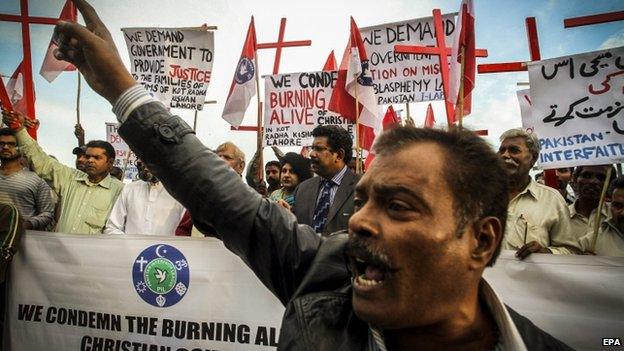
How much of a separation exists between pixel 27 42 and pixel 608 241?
27.5 ft

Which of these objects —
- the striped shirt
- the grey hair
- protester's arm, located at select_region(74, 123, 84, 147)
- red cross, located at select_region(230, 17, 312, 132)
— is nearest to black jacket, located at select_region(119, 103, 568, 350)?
the grey hair

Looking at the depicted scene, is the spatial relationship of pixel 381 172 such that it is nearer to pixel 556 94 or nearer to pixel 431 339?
pixel 431 339

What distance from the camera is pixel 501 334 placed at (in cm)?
123

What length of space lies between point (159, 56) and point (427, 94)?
12.9 feet

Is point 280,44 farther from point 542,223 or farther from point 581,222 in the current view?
point 542,223

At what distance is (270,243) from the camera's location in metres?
1.26

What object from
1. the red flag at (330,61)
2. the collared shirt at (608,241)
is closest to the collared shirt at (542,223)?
the collared shirt at (608,241)

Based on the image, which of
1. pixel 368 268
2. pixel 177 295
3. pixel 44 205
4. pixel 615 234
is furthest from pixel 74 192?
pixel 615 234

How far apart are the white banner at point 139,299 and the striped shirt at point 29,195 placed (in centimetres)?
190

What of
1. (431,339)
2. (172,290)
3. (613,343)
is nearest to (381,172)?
(431,339)

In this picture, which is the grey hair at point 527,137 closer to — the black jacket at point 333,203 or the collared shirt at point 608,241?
the collared shirt at point 608,241

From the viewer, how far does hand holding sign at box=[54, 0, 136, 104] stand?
1188mm

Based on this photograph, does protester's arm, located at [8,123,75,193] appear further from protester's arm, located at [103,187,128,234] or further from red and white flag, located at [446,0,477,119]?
red and white flag, located at [446,0,477,119]

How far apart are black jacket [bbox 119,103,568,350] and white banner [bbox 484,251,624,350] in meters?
1.31
